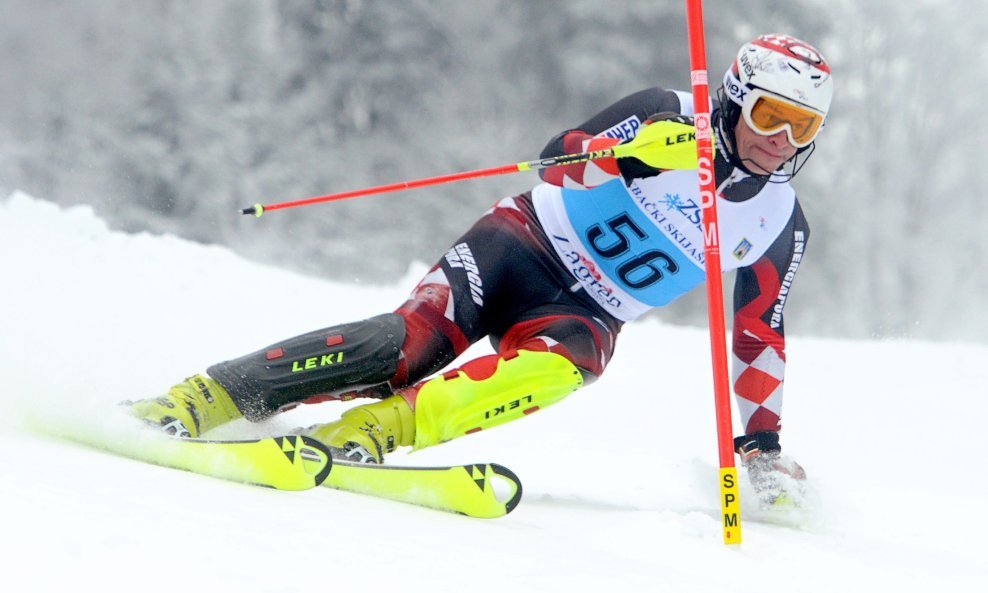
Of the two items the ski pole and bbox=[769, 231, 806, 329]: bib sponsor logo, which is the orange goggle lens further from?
bbox=[769, 231, 806, 329]: bib sponsor logo

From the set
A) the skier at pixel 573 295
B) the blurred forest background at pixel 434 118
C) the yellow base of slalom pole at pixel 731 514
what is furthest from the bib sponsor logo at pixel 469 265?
the blurred forest background at pixel 434 118

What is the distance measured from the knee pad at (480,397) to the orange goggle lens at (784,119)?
949 mm

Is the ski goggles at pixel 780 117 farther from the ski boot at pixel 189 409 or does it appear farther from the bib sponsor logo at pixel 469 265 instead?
the ski boot at pixel 189 409

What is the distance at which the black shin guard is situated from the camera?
3072 millimetres

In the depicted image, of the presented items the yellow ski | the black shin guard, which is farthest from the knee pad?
the yellow ski

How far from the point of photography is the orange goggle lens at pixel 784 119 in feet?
10.3

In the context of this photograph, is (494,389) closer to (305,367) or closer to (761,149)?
(305,367)

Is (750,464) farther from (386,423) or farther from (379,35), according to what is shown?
(379,35)

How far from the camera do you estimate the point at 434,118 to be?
70.3ft

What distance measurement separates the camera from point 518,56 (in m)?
21.6

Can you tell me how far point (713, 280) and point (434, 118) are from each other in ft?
62.4

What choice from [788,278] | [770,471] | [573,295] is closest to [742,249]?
[788,278]

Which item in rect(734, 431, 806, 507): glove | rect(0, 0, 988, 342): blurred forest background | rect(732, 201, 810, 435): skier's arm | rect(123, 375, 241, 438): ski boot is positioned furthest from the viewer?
rect(0, 0, 988, 342): blurred forest background

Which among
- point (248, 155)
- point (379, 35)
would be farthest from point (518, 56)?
point (248, 155)
